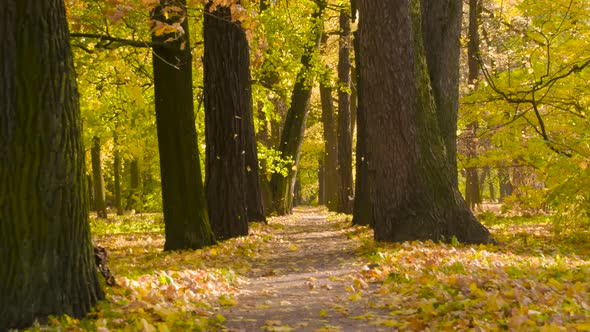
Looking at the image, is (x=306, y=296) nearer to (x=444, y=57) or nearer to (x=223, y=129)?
(x=444, y=57)

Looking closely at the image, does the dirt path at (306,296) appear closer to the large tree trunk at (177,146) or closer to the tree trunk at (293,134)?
the large tree trunk at (177,146)

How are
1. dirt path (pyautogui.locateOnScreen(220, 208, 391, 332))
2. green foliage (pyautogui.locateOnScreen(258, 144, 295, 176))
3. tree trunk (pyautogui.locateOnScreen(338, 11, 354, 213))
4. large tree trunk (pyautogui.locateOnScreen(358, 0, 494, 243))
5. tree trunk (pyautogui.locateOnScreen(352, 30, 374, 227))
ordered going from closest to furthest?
dirt path (pyautogui.locateOnScreen(220, 208, 391, 332)) → large tree trunk (pyautogui.locateOnScreen(358, 0, 494, 243)) → tree trunk (pyautogui.locateOnScreen(352, 30, 374, 227)) → green foliage (pyautogui.locateOnScreen(258, 144, 295, 176)) → tree trunk (pyautogui.locateOnScreen(338, 11, 354, 213))

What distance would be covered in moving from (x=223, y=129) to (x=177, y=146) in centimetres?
268

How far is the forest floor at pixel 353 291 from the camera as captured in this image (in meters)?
4.99

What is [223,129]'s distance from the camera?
13.3 meters

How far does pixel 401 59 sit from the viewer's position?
34.2 feet

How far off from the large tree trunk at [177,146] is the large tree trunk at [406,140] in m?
3.06

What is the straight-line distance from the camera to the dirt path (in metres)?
5.52

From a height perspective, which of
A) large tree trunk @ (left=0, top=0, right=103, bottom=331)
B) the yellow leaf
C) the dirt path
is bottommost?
the dirt path

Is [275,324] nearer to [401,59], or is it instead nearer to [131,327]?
[131,327]

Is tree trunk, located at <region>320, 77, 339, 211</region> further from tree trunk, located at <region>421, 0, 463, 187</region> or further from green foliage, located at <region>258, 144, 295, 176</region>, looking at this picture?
tree trunk, located at <region>421, 0, 463, 187</region>

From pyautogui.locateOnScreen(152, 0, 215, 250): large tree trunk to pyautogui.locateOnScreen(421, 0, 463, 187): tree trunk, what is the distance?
4431 mm

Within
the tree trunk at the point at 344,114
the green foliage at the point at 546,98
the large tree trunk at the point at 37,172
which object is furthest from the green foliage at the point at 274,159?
the large tree trunk at the point at 37,172

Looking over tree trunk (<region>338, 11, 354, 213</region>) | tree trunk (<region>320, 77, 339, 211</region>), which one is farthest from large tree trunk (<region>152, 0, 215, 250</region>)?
tree trunk (<region>320, 77, 339, 211</region>)
